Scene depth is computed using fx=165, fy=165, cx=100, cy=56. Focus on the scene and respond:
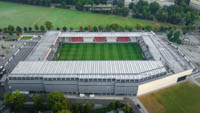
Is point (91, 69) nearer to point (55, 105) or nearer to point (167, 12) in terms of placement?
point (55, 105)

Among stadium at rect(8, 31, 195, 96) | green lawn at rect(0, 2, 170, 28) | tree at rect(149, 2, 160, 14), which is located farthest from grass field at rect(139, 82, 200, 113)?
tree at rect(149, 2, 160, 14)

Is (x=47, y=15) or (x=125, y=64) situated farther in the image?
(x=47, y=15)

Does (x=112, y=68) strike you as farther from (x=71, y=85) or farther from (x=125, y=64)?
(x=71, y=85)

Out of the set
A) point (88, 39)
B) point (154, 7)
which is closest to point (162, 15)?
point (154, 7)

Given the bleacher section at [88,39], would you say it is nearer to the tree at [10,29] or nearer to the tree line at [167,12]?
the tree at [10,29]

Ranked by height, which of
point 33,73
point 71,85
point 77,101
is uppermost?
point 33,73

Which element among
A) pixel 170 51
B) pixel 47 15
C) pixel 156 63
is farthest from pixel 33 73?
pixel 47 15
